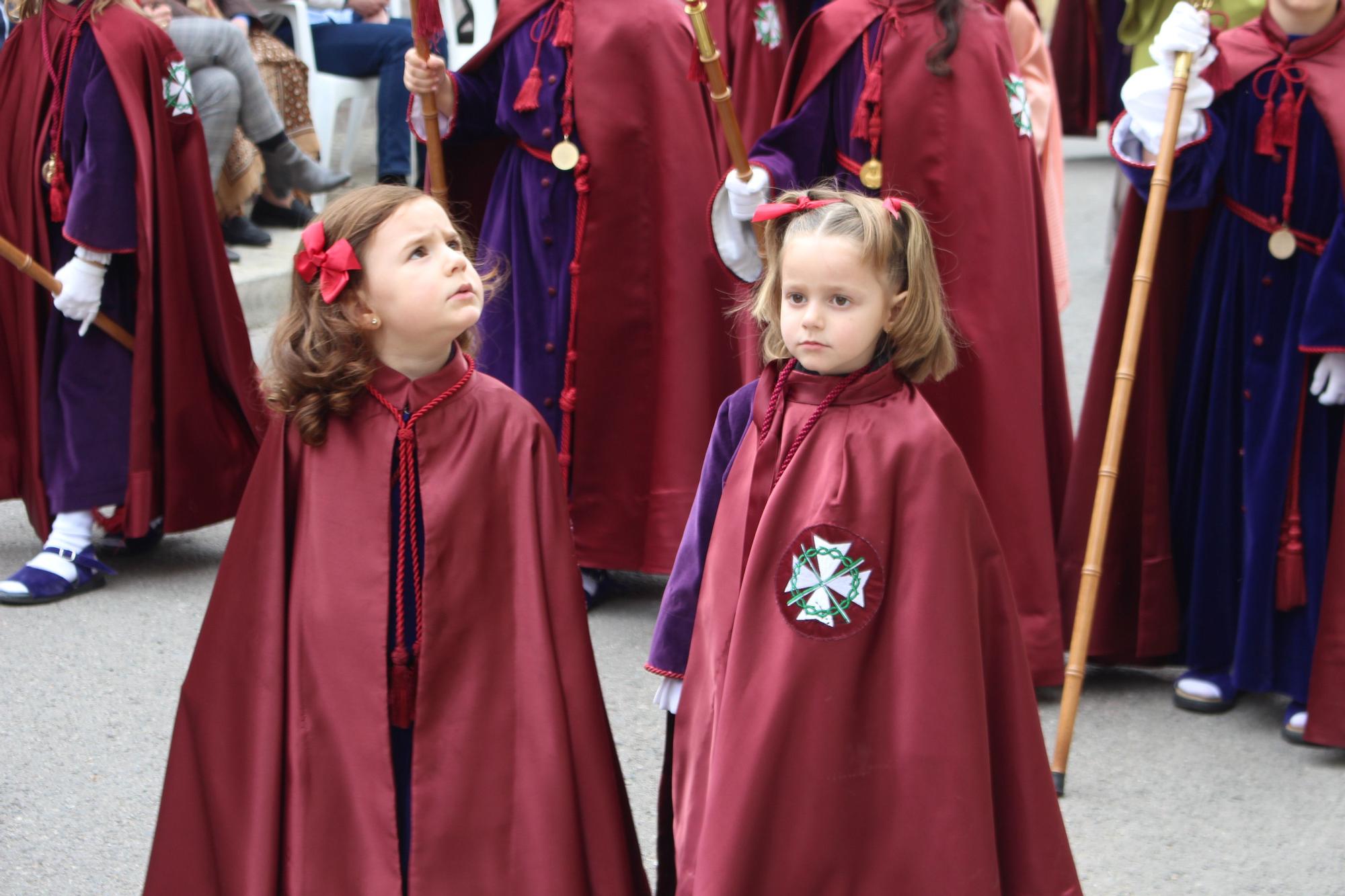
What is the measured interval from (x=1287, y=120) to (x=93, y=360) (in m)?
3.34

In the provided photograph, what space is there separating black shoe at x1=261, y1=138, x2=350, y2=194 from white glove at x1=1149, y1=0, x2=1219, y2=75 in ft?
16.3

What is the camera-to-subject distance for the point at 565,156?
14.8 feet

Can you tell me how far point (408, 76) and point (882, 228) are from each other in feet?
6.92

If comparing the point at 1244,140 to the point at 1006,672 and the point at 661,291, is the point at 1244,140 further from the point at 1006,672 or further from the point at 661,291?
the point at 1006,672

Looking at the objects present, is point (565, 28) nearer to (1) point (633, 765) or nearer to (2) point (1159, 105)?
(2) point (1159, 105)

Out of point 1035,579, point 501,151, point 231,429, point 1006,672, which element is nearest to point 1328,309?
point 1035,579

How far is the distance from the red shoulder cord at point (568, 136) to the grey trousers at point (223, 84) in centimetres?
329

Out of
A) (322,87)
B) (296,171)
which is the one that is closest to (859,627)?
(296,171)

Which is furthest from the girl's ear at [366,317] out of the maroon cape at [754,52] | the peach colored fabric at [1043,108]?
the maroon cape at [754,52]

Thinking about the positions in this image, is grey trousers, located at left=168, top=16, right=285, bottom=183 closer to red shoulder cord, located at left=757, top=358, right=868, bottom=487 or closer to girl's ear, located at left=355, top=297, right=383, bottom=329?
girl's ear, located at left=355, top=297, right=383, bottom=329

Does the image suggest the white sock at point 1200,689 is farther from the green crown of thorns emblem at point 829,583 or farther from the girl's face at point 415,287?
the girl's face at point 415,287

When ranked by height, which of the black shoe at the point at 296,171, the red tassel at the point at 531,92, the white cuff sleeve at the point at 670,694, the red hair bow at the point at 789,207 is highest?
the red hair bow at the point at 789,207

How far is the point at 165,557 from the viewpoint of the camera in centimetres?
526

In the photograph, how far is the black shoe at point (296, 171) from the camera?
25.7 feet
